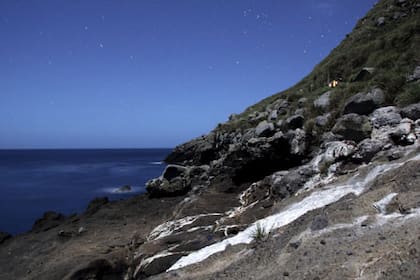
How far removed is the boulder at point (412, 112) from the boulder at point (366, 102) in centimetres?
189

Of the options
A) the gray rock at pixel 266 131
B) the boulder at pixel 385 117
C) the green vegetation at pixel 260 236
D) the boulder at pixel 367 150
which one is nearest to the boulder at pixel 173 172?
the gray rock at pixel 266 131

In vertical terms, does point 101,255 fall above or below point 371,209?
below

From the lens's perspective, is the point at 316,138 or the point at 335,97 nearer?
the point at 316,138

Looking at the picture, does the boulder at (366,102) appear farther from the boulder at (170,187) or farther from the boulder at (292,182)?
the boulder at (170,187)

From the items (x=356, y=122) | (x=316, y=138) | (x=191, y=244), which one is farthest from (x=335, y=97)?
(x=191, y=244)

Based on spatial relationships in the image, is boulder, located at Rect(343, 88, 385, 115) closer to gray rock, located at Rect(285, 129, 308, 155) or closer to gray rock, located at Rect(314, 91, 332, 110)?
gray rock, located at Rect(285, 129, 308, 155)

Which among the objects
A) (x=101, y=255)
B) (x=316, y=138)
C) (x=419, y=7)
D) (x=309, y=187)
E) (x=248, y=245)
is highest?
(x=419, y=7)

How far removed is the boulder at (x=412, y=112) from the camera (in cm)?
1170

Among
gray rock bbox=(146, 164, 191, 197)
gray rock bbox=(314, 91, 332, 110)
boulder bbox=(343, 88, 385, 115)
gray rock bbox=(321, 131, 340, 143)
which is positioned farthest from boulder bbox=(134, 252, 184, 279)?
gray rock bbox=(314, 91, 332, 110)

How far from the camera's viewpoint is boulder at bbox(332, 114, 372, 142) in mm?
12652

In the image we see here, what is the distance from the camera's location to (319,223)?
704cm

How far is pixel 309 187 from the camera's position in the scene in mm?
11711

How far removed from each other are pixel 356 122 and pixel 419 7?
2062 cm

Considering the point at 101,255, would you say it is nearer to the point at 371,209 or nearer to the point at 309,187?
the point at 309,187
